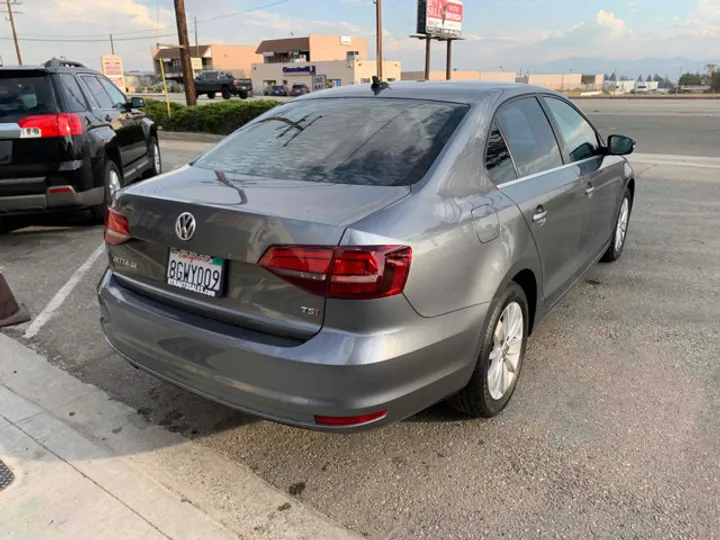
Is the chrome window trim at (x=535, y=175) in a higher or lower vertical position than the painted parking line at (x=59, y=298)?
higher

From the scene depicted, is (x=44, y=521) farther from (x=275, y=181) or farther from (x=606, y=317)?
(x=606, y=317)

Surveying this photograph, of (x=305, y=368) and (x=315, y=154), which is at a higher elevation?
(x=315, y=154)

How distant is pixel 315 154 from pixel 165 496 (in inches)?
66.9

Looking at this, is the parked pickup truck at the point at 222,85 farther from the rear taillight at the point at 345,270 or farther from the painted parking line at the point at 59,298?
the rear taillight at the point at 345,270

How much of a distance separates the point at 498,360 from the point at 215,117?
1556 centimetres

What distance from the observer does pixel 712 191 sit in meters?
8.45

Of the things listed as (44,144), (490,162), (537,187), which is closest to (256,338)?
(490,162)

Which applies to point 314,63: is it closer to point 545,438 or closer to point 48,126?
point 48,126

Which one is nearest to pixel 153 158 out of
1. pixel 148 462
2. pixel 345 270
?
pixel 148 462

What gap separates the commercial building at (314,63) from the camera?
62875 millimetres

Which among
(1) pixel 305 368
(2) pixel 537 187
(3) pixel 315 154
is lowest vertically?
(1) pixel 305 368

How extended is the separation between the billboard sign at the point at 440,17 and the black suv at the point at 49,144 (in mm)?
36043

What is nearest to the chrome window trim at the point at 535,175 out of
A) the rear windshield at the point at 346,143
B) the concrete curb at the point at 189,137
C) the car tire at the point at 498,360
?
the rear windshield at the point at 346,143

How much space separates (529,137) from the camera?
338cm
